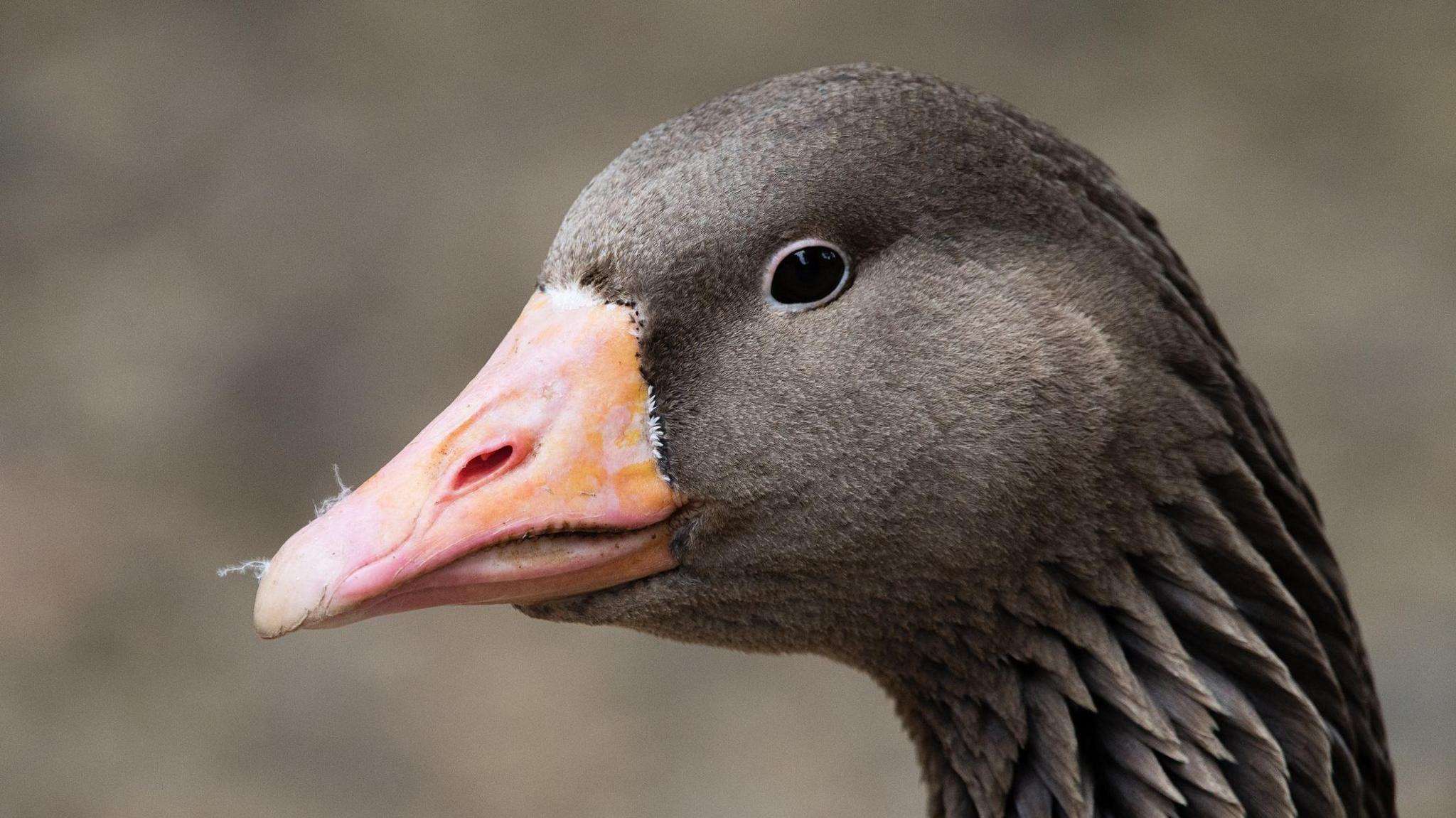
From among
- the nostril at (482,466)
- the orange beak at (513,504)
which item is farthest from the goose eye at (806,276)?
the nostril at (482,466)

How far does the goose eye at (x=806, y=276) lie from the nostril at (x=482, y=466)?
61 cm

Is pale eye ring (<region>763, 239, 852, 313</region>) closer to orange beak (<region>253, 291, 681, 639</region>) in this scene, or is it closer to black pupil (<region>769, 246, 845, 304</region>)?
black pupil (<region>769, 246, 845, 304</region>)

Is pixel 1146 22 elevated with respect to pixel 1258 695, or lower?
elevated

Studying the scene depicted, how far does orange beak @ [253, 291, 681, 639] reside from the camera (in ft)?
8.79

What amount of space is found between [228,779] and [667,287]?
210 inches

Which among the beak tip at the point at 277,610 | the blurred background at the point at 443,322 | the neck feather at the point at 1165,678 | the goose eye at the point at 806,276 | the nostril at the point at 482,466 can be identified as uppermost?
the blurred background at the point at 443,322

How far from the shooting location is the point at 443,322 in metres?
9.20

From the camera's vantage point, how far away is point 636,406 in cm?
290

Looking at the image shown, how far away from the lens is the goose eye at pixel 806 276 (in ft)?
9.64

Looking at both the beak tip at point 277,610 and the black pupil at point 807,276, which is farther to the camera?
the black pupil at point 807,276

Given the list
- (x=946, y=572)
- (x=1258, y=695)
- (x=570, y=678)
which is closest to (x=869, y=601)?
(x=946, y=572)

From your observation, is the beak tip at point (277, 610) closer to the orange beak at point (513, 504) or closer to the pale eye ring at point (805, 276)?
the orange beak at point (513, 504)

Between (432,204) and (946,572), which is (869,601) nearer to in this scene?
(946,572)

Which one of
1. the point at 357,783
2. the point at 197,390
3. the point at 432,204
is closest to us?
the point at 357,783
